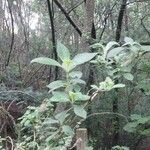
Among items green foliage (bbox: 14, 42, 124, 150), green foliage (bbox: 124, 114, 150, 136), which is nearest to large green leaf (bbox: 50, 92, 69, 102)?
green foliage (bbox: 14, 42, 124, 150)

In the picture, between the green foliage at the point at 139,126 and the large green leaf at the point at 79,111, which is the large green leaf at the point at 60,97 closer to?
the large green leaf at the point at 79,111

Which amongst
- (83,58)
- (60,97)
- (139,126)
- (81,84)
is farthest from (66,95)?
(81,84)

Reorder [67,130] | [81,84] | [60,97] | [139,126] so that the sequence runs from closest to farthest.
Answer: [60,97] → [67,130] → [139,126] → [81,84]

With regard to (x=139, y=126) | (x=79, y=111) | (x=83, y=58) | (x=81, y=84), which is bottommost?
(x=139, y=126)

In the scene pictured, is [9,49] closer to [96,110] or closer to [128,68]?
[96,110]

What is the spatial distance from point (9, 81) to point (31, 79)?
20.7 inches

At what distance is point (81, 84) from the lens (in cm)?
552

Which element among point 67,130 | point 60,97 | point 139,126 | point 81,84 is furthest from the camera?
point 81,84

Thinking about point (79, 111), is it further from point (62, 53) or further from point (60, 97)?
point (62, 53)

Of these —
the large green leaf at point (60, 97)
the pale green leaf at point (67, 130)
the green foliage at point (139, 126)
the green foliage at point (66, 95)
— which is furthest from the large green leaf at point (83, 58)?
the green foliage at point (139, 126)

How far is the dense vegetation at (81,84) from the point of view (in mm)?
2059

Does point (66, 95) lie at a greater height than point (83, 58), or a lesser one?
lesser

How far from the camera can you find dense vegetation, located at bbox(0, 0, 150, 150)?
206 centimetres

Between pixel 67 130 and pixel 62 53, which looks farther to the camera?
pixel 67 130
